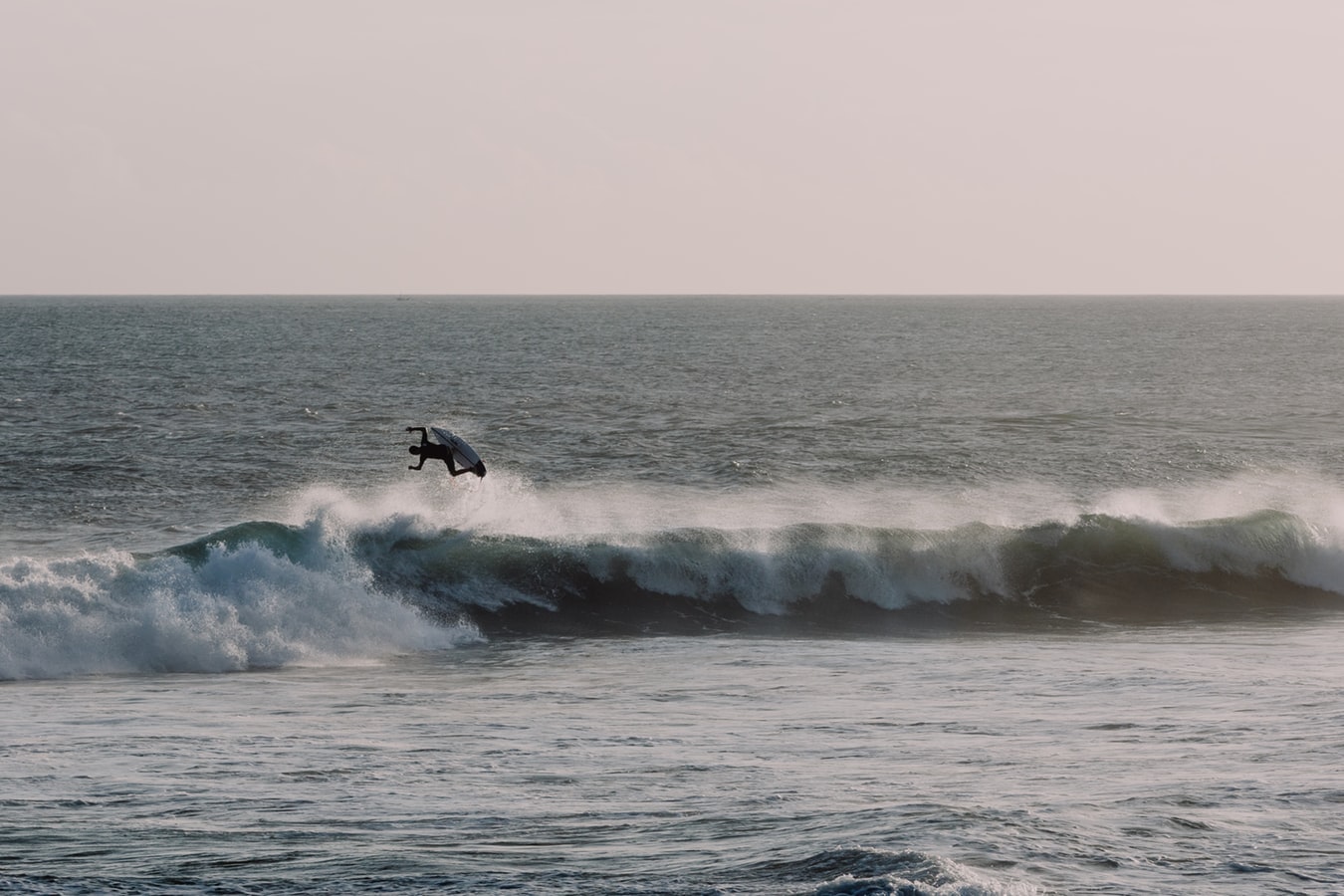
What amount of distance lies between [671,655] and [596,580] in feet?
16.6

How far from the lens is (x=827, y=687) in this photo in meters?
19.5

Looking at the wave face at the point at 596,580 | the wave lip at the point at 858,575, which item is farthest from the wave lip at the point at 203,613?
the wave lip at the point at 858,575

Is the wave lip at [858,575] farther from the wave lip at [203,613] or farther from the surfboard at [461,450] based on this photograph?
the surfboard at [461,450]

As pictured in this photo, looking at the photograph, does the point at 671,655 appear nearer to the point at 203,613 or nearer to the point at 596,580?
the point at 596,580

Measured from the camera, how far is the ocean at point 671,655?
1221 cm

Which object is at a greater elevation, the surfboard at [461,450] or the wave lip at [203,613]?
the surfboard at [461,450]

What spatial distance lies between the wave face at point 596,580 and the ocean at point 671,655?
85 mm

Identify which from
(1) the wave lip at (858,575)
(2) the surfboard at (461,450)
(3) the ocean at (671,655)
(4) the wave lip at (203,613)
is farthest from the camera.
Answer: (1) the wave lip at (858,575)

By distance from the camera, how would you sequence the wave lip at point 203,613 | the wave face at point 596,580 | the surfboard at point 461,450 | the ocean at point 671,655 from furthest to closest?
the surfboard at point 461,450, the wave face at point 596,580, the wave lip at point 203,613, the ocean at point 671,655

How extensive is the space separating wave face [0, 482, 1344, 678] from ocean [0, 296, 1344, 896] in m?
0.09


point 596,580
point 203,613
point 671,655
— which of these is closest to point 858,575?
point 596,580

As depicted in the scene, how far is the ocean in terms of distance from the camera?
1221 centimetres

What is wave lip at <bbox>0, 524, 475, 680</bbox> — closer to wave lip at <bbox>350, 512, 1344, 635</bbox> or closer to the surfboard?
wave lip at <bbox>350, 512, 1344, 635</bbox>

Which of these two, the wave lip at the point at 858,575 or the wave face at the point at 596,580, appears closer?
the wave face at the point at 596,580
